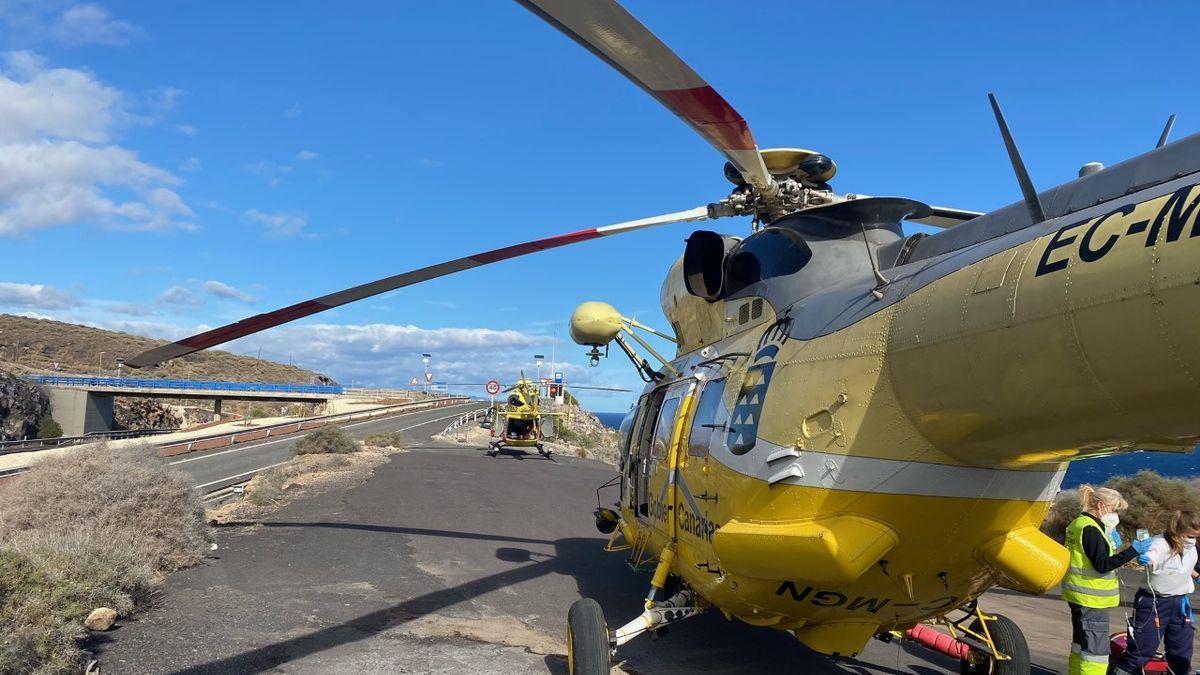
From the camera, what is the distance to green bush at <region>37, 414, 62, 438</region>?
137ft

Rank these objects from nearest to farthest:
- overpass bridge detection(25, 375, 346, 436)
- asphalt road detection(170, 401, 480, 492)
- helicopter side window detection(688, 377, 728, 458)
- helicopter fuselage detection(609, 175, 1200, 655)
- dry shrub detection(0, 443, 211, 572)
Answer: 1. helicopter fuselage detection(609, 175, 1200, 655)
2. helicopter side window detection(688, 377, 728, 458)
3. dry shrub detection(0, 443, 211, 572)
4. asphalt road detection(170, 401, 480, 492)
5. overpass bridge detection(25, 375, 346, 436)

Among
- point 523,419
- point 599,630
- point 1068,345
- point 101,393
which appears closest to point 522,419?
point 523,419

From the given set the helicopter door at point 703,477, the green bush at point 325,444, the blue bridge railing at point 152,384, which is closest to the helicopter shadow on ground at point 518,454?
the green bush at point 325,444

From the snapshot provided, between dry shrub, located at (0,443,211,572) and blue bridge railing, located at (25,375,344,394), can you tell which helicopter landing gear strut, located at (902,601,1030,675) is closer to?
dry shrub, located at (0,443,211,572)

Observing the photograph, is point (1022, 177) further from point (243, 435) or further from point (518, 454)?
point (243, 435)

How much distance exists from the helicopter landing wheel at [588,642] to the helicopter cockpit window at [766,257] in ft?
9.80

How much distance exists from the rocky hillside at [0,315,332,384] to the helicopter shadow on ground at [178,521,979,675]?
84555mm

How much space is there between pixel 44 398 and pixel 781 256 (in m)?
55.7

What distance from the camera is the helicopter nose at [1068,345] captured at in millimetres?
2467

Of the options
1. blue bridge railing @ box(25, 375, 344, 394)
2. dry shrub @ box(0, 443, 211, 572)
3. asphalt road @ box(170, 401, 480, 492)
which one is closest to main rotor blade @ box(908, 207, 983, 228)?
dry shrub @ box(0, 443, 211, 572)

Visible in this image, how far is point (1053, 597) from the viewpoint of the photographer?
10.7 metres

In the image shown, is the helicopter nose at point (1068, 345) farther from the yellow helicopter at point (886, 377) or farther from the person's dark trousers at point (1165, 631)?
the person's dark trousers at point (1165, 631)

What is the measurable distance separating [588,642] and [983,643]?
3.24 m

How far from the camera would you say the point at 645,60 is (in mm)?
3236
